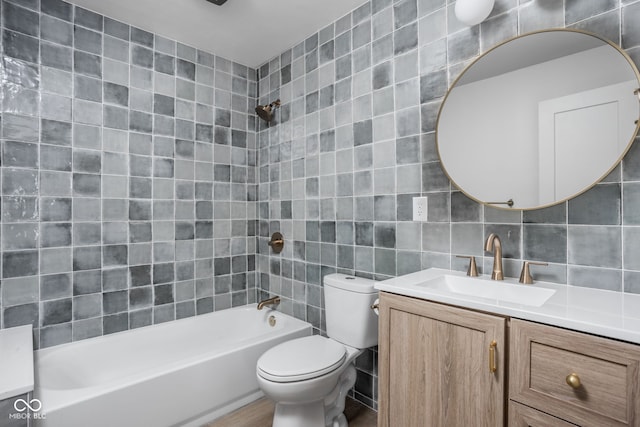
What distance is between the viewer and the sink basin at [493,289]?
4.05 feet

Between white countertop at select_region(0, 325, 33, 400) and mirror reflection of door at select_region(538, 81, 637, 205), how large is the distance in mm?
2105

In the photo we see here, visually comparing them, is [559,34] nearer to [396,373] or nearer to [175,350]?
[396,373]

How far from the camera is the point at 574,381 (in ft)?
2.75

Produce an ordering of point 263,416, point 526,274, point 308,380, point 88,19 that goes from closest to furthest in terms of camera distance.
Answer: point 526,274
point 308,380
point 263,416
point 88,19

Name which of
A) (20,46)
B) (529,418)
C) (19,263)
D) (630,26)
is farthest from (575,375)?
(20,46)

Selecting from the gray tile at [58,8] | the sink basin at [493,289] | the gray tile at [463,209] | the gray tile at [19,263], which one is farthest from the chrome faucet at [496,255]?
the gray tile at [58,8]

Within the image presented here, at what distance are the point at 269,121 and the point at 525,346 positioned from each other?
91.1 inches

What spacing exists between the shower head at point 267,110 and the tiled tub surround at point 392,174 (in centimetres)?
7

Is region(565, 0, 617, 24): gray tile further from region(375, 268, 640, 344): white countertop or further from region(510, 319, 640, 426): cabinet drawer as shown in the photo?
region(510, 319, 640, 426): cabinet drawer

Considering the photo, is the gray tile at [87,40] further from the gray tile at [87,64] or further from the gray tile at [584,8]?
the gray tile at [584,8]

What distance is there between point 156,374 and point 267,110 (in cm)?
191

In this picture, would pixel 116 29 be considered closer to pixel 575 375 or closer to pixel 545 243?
pixel 545 243

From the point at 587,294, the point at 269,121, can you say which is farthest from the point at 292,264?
the point at 587,294

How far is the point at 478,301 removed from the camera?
105 cm
